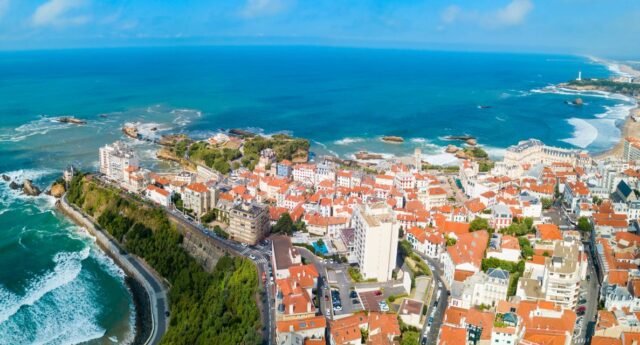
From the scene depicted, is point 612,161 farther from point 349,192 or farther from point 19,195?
point 19,195

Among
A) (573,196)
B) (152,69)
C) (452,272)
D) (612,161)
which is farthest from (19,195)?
(152,69)

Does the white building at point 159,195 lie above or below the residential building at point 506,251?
below

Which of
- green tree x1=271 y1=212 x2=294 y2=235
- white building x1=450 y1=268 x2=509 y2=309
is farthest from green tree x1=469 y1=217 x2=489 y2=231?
green tree x1=271 y1=212 x2=294 y2=235

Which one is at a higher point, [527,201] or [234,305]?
[527,201]

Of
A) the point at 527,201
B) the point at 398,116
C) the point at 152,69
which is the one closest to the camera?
the point at 527,201

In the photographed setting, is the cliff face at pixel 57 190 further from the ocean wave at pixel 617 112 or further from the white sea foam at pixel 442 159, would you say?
the ocean wave at pixel 617 112

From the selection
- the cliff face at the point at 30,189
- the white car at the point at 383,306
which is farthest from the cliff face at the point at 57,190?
the white car at the point at 383,306
